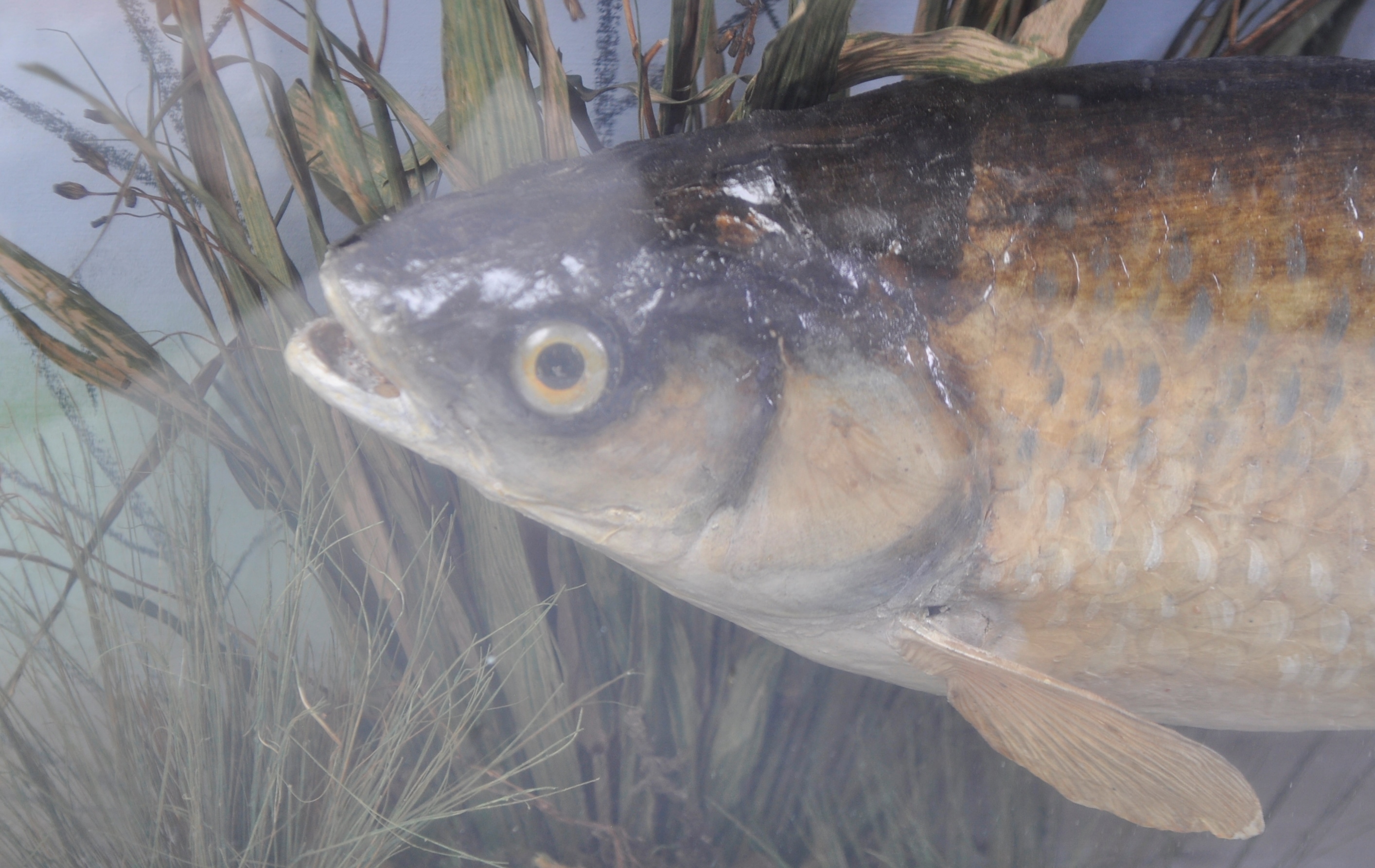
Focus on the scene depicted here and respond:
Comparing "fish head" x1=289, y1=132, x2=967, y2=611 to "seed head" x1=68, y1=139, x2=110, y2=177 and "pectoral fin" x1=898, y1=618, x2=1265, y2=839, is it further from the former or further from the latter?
"seed head" x1=68, y1=139, x2=110, y2=177

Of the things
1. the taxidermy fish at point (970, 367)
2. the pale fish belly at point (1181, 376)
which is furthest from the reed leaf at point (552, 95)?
the pale fish belly at point (1181, 376)

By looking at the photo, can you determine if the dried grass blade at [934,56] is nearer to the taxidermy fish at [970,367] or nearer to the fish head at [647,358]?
the taxidermy fish at [970,367]

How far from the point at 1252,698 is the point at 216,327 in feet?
4.25

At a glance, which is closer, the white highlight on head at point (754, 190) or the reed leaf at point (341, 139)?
the white highlight on head at point (754, 190)

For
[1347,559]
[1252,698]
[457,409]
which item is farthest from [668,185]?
[1252,698]

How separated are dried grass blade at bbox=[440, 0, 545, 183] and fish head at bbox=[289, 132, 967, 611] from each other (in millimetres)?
175

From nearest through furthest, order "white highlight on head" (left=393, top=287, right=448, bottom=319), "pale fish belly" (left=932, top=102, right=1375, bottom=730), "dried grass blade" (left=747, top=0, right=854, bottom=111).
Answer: "white highlight on head" (left=393, top=287, right=448, bottom=319), "pale fish belly" (left=932, top=102, right=1375, bottom=730), "dried grass blade" (left=747, top=0, right=854, bottom=111)

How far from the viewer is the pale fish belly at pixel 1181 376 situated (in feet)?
2.11

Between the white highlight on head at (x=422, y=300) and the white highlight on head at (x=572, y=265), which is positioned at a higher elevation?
the white highlight on head at (x=572, y=265)

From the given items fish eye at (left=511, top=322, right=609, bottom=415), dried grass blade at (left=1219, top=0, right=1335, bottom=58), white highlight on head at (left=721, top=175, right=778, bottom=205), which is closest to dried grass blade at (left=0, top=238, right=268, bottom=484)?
fish eye at (left=511, top=322, right=609, bottom=415)

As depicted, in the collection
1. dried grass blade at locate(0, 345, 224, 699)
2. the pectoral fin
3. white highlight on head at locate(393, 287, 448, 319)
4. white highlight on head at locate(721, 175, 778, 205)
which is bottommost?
the pectoral fin

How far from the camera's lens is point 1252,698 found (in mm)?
795

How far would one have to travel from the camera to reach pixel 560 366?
56 cm

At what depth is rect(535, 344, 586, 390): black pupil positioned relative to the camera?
0.56 meters
